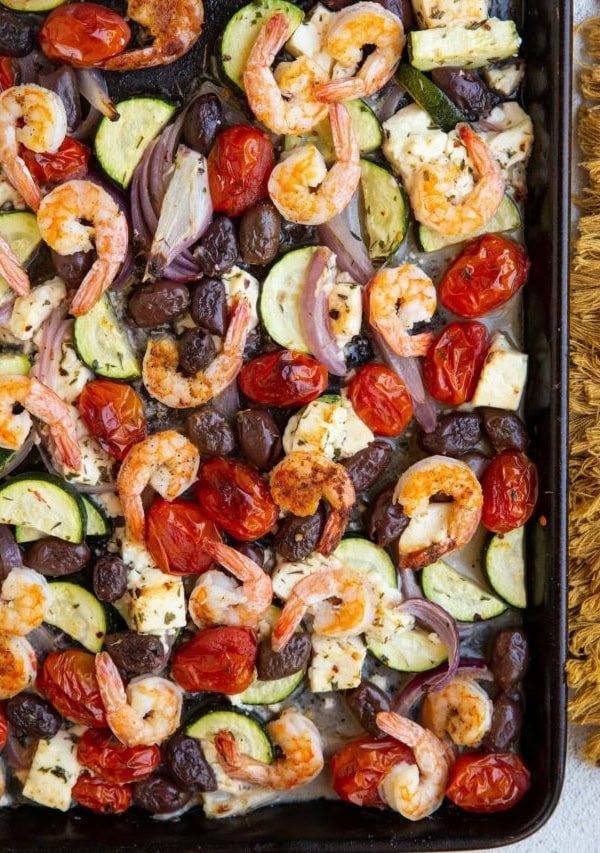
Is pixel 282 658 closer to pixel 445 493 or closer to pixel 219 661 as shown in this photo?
pixel 219 661

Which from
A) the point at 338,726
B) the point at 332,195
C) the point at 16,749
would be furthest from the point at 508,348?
the point at 16,749

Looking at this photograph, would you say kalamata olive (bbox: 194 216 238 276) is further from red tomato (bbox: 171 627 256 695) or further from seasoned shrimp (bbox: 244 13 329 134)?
red tomato (bbox: 171 627 256 695)

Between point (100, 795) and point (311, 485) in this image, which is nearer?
point (311, 485)

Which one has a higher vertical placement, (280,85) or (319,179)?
(280,85)

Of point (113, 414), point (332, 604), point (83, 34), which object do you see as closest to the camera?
point (83, 34)

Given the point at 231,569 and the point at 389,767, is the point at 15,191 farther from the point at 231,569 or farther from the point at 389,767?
the point at 389,767

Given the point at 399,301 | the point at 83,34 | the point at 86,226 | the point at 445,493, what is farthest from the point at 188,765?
the point at 83,34

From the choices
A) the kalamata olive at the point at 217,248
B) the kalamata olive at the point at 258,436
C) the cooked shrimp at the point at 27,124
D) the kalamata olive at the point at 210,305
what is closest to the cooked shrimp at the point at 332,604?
the kalamata olive at the point at 258,436
